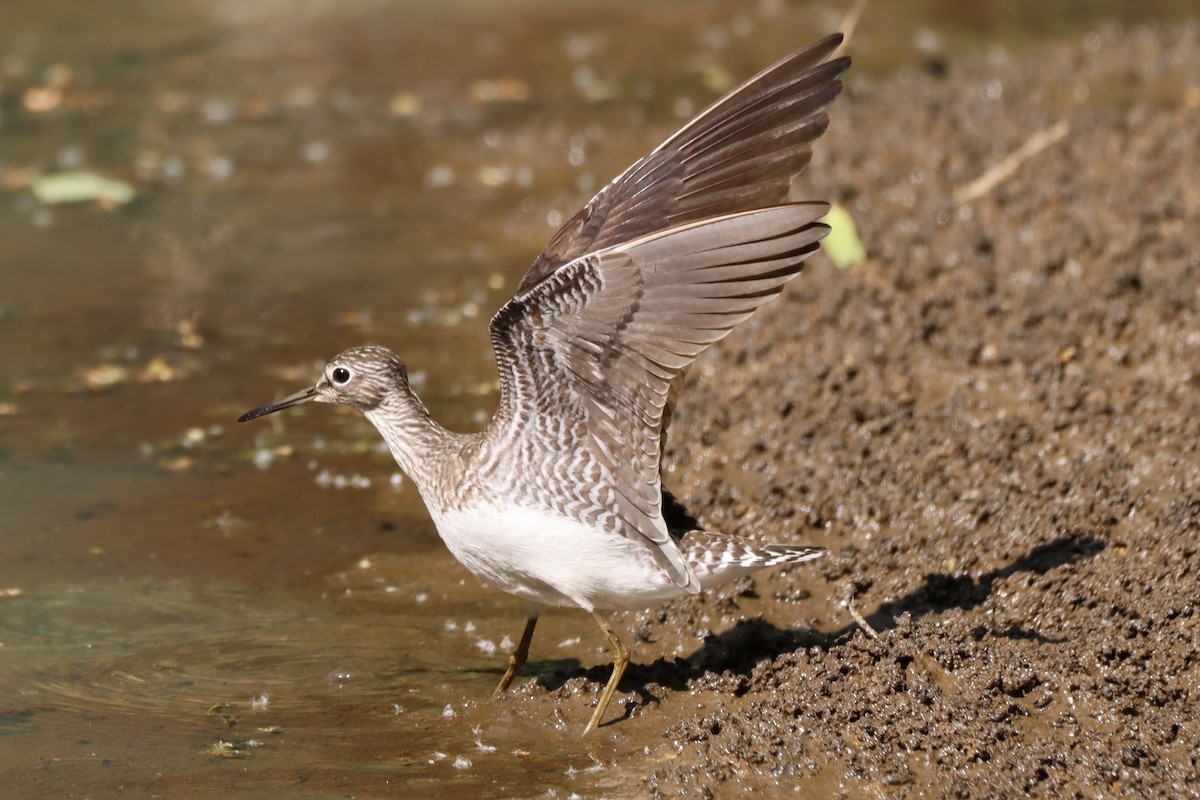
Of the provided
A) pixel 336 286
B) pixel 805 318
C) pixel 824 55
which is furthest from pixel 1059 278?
pixel 336 286

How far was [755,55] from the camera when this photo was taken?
46.8 feet

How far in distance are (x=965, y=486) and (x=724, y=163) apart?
8.10 ft

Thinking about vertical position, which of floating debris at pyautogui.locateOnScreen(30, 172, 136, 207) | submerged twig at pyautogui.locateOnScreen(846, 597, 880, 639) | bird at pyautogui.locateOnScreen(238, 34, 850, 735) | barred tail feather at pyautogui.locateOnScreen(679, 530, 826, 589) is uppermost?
floating debris at pyautogui.locateOnScreen(30, 172, 136, 207)

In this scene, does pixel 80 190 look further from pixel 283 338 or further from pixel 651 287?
pixel 651 287

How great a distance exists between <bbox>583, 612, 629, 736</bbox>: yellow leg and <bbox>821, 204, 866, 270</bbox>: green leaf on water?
12.7ft

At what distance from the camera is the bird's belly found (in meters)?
5.57

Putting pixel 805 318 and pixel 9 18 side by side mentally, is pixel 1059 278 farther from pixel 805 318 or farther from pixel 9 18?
pixel 9 18

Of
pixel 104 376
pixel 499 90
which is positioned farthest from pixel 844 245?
A: pixel 499 90

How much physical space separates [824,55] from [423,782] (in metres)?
2.93

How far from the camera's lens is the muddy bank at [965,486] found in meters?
5.21

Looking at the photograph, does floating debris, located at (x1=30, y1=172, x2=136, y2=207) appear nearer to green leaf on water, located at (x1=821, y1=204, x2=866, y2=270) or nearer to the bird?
green leaf on water, located at (x1=821, y1=204, x2=866, y2=270)

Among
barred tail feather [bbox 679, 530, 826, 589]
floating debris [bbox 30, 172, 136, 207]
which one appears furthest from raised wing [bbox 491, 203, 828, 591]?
floating debris [bbox 30, 172, 136, 207]

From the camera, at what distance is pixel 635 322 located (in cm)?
526

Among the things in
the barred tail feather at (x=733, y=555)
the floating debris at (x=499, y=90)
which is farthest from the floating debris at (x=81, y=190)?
the barred tail feather at (x=733, y=555)
